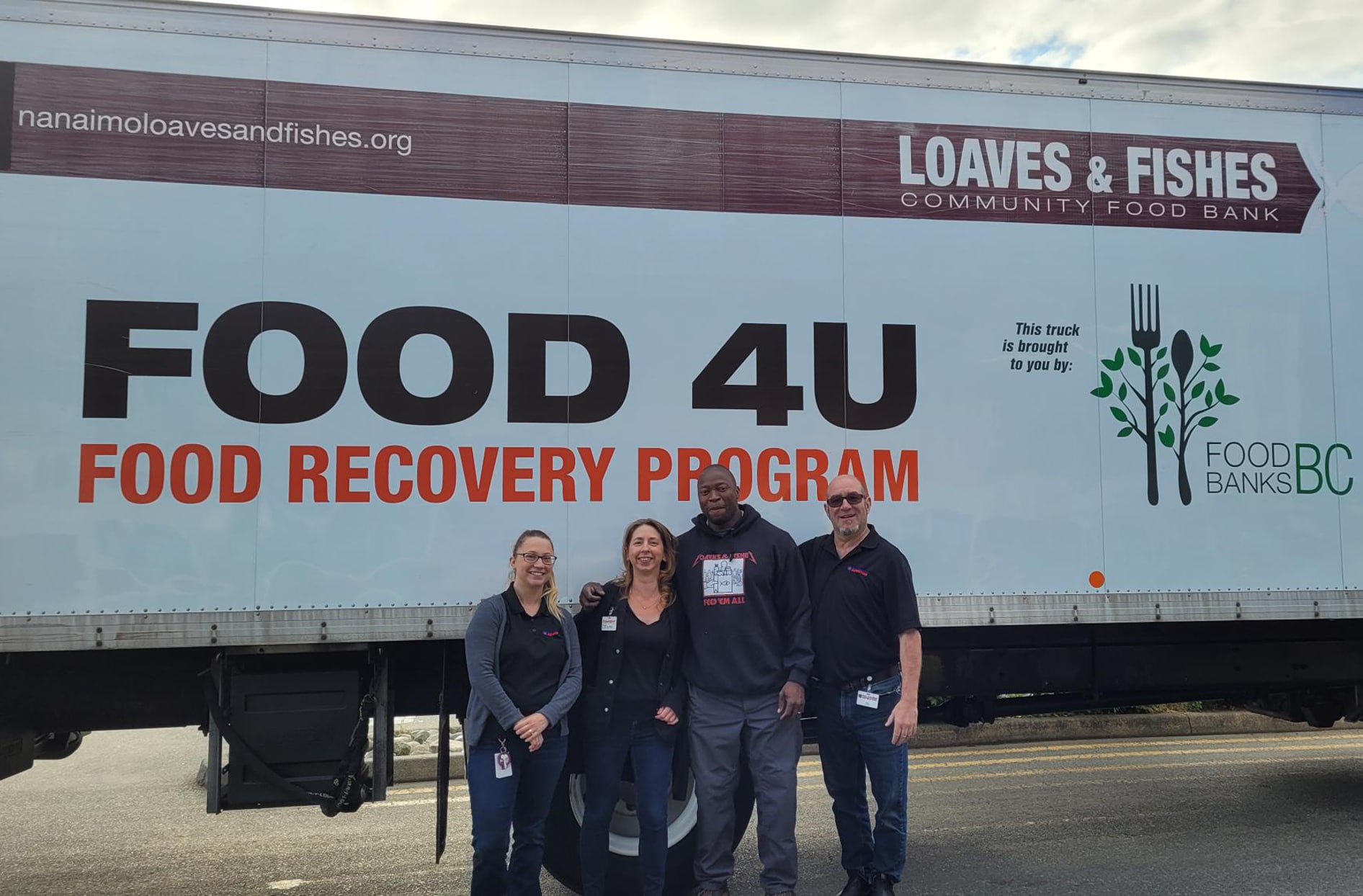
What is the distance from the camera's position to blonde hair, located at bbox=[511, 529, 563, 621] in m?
4.05

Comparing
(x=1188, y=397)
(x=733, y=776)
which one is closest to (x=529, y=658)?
(x=733, y=776)

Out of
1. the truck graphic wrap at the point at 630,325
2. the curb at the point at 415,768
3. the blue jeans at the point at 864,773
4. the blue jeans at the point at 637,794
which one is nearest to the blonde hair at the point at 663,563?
the truck graphic wrap at the point at 630,325

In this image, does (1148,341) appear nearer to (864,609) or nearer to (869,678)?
(864,609)

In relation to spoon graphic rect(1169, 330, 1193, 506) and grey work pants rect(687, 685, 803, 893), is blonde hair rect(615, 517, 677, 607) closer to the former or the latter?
grey work pants rect(687, 685, 803, 893)

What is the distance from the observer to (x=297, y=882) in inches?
207

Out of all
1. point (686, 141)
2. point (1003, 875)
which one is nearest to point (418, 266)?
point (686, 141)

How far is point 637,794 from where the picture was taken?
427 centimetres

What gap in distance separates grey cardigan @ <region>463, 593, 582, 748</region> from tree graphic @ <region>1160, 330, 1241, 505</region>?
9.91ft

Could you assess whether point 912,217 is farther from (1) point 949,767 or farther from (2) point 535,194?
(1) point 949,767

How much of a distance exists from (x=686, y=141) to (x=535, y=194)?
2.45 feet

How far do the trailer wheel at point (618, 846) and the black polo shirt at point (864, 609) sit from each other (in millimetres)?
760

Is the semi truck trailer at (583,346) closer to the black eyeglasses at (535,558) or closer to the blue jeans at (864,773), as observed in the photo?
the black eyeglasses at (535,558)

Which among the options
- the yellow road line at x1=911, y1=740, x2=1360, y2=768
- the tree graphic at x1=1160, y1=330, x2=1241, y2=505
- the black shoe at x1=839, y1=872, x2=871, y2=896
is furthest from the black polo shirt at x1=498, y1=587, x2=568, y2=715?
the yellow road line at x1=911, y1=740, x2=1360, y2=768

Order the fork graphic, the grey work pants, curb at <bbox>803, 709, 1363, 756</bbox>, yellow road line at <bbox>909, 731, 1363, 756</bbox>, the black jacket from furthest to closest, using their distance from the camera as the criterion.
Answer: curb at <bbox>803, 709, 1363, 756</bbox> < yellow road line at <bbox>909, 731, 1363, 756</bbox> < the fork graphic < the grey work pants < the black jacket
